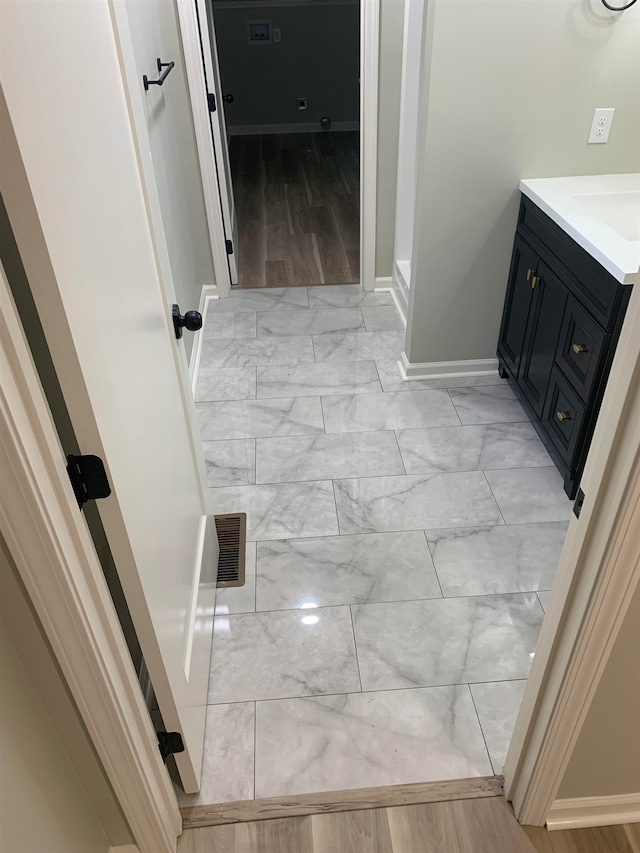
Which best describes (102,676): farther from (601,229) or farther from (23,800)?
(601,229)

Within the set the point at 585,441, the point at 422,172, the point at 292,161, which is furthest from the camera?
the point at 292,161

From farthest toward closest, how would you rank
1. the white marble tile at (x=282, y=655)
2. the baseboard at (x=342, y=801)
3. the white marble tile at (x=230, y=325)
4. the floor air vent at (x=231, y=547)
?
the white marble tile at (x=230, y=325) → the floor air vent at (x=231, y=547) → the white marble tile at (x=282, y=655) → the baseboard at (x=342, y=801)

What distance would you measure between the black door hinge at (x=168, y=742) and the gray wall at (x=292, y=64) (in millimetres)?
6513

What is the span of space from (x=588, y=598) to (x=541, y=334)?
5.24 feet

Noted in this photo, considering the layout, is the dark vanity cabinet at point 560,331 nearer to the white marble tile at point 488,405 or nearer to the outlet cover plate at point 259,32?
the white marble tile at point 488,405

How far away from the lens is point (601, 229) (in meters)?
2.15

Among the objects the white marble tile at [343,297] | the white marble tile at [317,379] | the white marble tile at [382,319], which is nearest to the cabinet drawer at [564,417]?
the white marble tile at [317,379]

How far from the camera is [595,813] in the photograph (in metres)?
1.52

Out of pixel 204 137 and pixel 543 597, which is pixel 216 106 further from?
pixel 543 597

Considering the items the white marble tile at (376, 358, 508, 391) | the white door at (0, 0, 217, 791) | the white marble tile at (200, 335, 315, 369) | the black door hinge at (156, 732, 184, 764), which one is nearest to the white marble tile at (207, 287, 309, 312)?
the white marble tile at (200, 335, 315, 369)

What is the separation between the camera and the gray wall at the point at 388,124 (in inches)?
125

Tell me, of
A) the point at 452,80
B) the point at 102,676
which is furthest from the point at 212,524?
the point at 452,80

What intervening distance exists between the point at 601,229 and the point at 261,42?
222 inches

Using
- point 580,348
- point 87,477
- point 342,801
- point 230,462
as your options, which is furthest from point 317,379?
point 87,477
